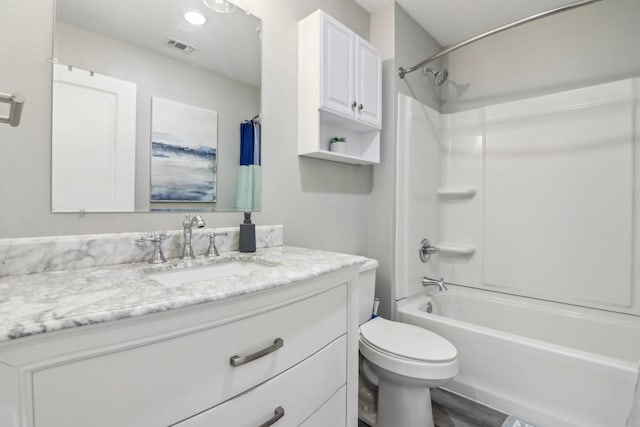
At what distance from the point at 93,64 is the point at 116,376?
1.00 metres

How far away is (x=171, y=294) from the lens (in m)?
0.64

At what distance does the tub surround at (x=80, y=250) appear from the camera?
2.75 ft

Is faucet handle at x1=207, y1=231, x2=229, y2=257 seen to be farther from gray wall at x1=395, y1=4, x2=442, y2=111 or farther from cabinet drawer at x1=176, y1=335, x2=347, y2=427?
gray wall at x1=395, y1=4, x2=442, y2=111

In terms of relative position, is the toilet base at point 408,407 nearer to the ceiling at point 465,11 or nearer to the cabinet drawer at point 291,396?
the cabinet drawer at point 291,396

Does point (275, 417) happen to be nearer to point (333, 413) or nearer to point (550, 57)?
point (333, 413)

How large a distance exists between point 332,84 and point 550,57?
5.79 ft

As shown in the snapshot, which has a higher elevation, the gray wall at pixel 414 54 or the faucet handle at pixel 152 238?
the gray wall at pixel 414 54

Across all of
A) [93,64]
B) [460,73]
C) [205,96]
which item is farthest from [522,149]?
[93,64]

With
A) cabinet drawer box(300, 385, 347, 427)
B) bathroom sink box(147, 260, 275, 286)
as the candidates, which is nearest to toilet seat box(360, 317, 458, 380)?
cabinet drawer box(300, 385, 347, 427)

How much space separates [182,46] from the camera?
4.03ft

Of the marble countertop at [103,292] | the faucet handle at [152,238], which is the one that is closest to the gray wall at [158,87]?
the faucet handle at [152,238]

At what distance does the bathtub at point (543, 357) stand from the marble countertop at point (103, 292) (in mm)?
1220

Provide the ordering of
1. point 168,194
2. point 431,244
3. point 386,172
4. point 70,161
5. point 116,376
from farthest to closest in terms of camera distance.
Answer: point 431,244, point 386,172, point 168,194, point 70,161, point 116,376

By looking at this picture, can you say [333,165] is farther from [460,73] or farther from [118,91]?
[460,73]
